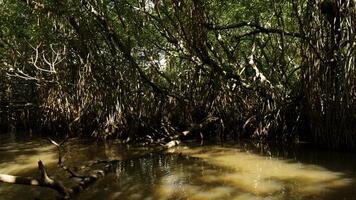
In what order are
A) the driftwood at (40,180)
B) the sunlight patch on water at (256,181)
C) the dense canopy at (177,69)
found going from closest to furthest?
the driftwood at (40,180)
the sunlight patch on water at (256,181)
the dense canopy at (177,69)

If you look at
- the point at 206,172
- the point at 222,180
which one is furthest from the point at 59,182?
the point at 206,172

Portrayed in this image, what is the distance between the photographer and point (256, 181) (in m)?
4.89

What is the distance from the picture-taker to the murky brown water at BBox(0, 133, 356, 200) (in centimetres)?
451

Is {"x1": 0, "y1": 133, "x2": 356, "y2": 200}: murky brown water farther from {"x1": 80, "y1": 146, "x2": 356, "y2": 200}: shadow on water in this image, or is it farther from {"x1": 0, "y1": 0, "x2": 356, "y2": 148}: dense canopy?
{"x1": 0, "y1": 0, "x2": 356, "y2": 148}: dense canopy

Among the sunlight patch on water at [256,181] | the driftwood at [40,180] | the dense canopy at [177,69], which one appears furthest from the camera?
the dense canopy at [177,69]

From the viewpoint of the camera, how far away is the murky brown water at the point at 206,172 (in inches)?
178

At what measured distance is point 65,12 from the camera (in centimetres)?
759

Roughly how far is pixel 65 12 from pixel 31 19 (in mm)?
1663

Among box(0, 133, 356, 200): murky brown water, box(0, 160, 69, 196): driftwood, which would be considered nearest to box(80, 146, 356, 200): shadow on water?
box(0, 133, 356, 200): murky brown water

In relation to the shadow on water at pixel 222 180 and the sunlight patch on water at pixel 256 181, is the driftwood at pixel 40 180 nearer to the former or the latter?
the shadow on water at pixel 222 180

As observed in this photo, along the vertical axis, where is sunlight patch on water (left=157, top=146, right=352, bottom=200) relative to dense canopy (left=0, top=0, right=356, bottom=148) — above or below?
below

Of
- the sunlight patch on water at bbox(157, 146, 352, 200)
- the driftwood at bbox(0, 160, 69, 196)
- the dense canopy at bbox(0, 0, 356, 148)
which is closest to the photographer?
the driftwood at bbox(0, 160, 69, 196)

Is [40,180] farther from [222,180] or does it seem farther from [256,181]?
[256,181]

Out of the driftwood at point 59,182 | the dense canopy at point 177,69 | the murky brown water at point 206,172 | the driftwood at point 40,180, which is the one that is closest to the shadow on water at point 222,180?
the murky brown water at point 206,172
